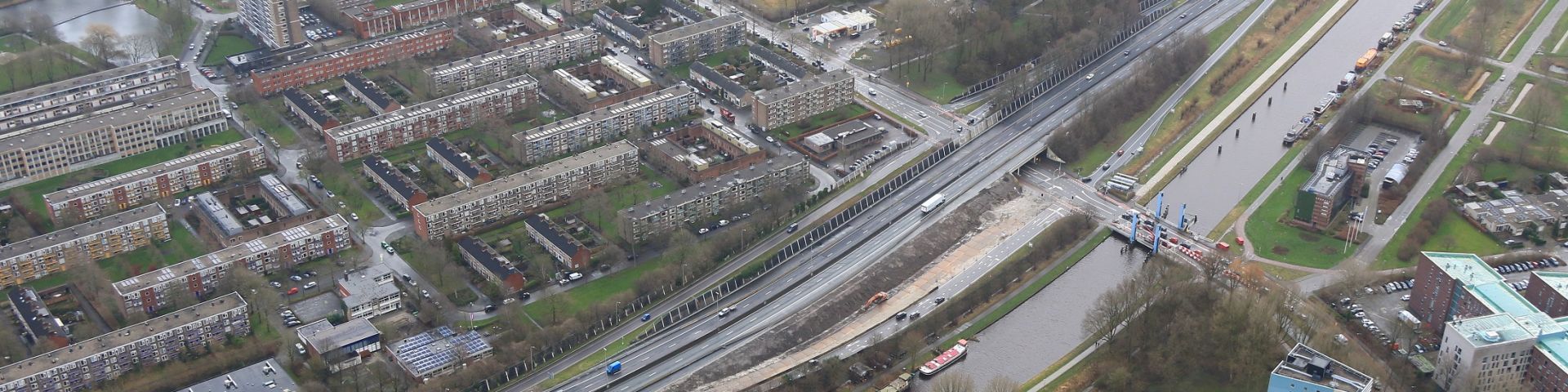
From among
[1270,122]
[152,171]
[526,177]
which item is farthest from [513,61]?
[1270,122]

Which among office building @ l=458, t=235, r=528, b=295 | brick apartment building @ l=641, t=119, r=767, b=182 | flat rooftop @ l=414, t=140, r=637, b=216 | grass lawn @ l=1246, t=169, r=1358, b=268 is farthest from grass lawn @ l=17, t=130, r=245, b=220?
grass lawn @ l=1246, t=169, r=1358, b=268

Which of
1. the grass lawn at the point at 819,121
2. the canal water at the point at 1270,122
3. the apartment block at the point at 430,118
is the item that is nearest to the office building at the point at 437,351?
the apartment block at the point at 430,118

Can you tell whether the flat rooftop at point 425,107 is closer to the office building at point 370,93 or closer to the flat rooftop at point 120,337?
the office building at point 370,93

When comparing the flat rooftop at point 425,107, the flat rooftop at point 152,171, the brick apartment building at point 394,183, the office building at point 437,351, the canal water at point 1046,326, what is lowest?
the canal water at point 1046,326

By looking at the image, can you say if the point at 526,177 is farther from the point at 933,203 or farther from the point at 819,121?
the point at 933,203

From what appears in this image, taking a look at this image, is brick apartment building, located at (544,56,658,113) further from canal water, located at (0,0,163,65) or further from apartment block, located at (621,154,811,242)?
canal water, located at (0,0,163,65)

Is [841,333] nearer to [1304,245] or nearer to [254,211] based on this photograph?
[1304,245]
